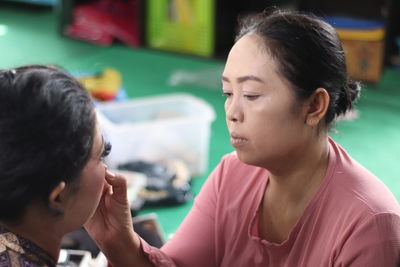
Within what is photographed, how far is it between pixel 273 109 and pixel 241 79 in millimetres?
94

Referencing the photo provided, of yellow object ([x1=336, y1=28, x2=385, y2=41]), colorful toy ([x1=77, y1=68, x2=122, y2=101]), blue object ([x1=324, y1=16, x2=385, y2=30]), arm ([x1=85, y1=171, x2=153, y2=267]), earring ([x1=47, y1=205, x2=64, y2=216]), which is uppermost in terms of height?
earring ([x1=47, y1=205, x2=64, y2=216])

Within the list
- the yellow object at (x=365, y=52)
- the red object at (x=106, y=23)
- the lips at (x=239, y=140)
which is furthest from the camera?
the red object at (x=106, y=23)

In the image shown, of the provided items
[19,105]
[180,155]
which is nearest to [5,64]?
[180,155]

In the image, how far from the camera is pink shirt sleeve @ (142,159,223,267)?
1.52m

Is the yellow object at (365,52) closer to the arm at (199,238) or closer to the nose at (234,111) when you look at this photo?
the arm at (199,238)

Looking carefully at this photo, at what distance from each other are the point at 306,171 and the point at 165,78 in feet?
9.40

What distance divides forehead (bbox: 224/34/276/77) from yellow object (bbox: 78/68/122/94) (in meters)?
1.96

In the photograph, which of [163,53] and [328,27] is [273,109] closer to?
[328,27]

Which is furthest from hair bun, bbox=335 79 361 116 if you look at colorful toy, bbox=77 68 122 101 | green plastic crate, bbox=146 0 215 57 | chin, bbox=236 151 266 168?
green plastic crate, bbox=146 0 215 57

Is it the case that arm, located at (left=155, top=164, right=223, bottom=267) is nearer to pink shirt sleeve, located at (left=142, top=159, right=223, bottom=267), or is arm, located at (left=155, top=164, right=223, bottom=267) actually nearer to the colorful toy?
pink shirt sleeve, located at (left=142, top=159, right=223, bottom=267)

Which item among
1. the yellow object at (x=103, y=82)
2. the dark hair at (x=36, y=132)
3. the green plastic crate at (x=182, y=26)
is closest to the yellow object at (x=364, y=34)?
the green plastic crate at (x=182, y=26)

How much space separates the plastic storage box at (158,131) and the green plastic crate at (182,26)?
4.79 feet

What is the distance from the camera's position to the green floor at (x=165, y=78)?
309 cm

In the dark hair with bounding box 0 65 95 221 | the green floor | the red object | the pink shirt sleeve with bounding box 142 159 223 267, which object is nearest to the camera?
the dark hair with bounding box 0 65 95 221
